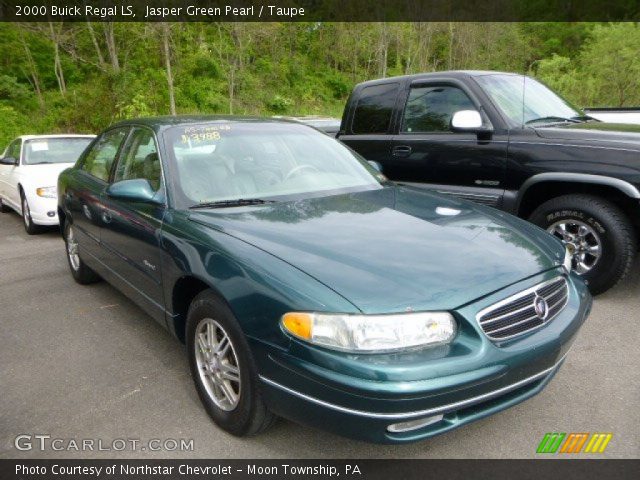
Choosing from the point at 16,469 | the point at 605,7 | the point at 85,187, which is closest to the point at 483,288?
the point at 16,469

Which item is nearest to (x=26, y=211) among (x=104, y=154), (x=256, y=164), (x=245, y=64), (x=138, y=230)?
(x=104, y=154)

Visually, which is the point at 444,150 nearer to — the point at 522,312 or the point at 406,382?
the point at 522,312

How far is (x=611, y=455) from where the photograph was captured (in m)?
2.25

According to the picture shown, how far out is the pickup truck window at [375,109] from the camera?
206 inches

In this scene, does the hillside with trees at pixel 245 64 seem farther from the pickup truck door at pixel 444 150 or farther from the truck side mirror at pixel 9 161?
the pickup truck door at pixel 444 150

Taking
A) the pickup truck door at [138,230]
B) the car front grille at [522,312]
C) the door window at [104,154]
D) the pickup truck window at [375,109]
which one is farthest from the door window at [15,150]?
the car front grille at [522,312]

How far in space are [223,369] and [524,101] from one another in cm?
375

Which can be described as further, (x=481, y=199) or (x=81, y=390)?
(x=481, y=199)

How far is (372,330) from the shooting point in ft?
6.16

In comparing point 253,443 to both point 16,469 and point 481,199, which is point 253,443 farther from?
point 481,199

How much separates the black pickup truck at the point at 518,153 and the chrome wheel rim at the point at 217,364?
2.58 meters

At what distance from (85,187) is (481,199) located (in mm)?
3374

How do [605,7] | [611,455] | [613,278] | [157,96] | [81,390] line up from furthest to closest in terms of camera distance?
[605,7]
[157,96]
[613,278]
[81,390]
[611,455]

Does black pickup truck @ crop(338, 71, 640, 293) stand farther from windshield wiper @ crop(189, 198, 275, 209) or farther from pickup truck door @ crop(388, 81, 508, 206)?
windshield wiper @ crop(189, 198, 275, 209)
